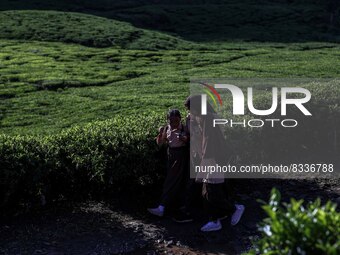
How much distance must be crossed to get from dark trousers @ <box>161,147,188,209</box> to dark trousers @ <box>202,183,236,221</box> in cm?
51

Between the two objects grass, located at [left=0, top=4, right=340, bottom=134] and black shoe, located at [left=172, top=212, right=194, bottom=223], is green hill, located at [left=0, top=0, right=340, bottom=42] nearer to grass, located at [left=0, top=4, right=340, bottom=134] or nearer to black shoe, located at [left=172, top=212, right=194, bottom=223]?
grass, located at [left=0, top=4, right=340, bottom=134]

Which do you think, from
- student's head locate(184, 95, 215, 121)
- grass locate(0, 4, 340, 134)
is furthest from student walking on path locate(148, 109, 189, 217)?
grass locate(0, 4, 340, 134)

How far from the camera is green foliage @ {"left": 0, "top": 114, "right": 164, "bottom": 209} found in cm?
859

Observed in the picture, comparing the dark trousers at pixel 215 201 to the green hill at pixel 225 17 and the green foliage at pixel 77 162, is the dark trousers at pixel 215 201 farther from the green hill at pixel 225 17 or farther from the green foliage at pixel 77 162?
the green hill at pixel 225 17

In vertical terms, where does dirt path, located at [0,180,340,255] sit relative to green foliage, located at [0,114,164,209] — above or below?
below

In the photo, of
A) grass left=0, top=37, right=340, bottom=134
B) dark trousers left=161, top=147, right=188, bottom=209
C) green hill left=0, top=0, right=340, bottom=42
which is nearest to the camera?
dark trousers left=161, top=147, right=188, bottom=209

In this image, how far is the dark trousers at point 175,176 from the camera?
28.1 ft

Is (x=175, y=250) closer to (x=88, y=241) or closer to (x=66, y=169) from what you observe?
(x=88, y=241)

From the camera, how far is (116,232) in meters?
8.27

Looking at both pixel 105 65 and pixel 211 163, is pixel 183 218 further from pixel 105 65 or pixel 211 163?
pixel 105 65

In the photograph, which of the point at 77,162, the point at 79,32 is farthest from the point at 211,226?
the point at 79,32

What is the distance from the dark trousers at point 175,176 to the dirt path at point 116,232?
14.1 inches

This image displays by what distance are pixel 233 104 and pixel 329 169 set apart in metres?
2.36

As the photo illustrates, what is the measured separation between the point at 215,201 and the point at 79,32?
133 ft
